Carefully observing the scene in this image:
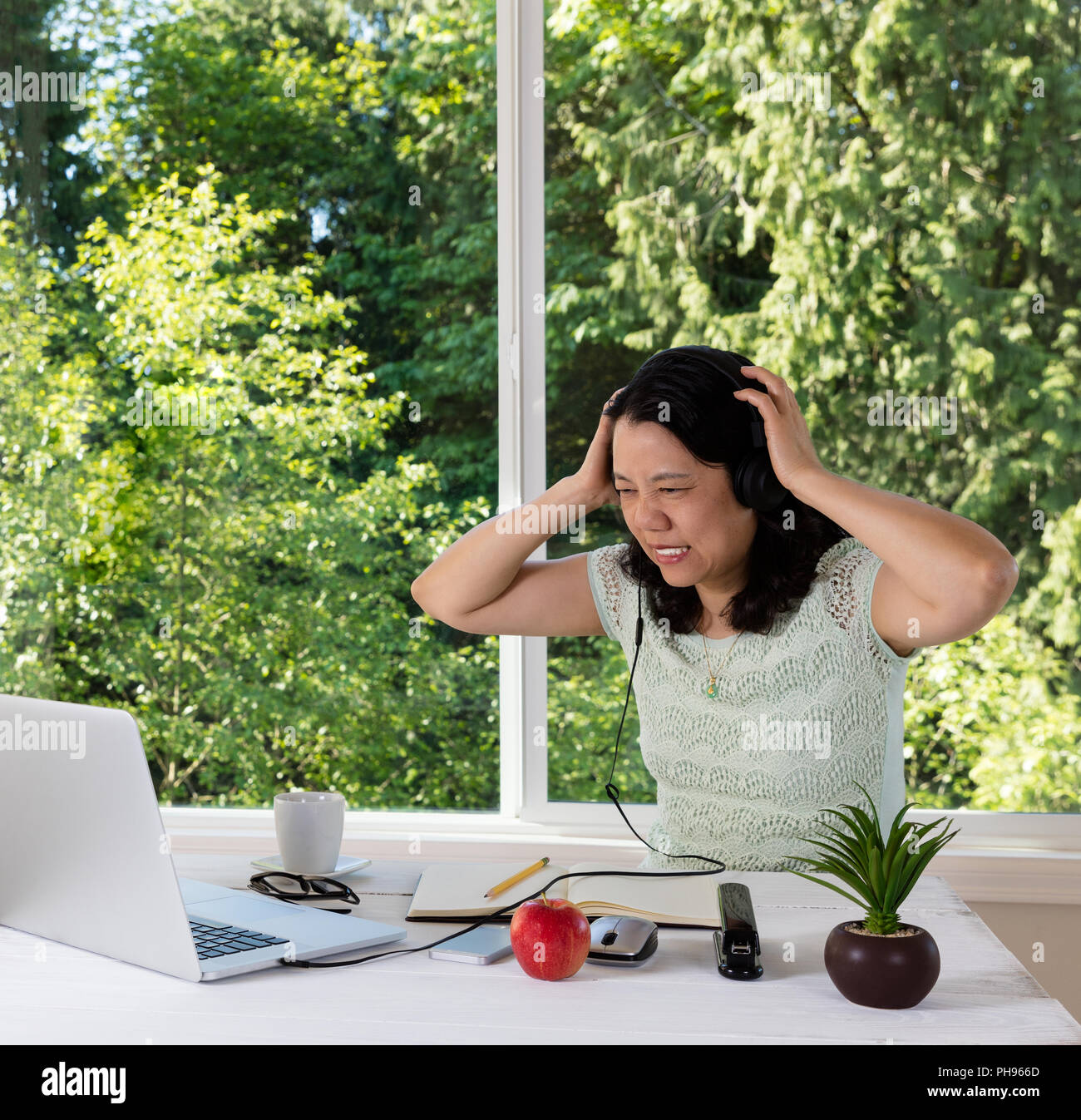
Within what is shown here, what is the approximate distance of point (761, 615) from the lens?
1.56m

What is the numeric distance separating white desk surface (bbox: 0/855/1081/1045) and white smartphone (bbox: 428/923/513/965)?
11mm

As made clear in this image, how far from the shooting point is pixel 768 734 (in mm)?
1517

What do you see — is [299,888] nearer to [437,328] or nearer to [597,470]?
[597,470]

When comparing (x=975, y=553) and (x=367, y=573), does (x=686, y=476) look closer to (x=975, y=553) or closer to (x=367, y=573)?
(x=975, y=553)

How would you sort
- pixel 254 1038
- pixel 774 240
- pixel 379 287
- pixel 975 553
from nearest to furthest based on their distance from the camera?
1. pixel 254 1038
2. pixel 975 553
3. pixel 774 240
4. pixel 379 287

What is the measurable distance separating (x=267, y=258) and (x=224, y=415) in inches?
14.0

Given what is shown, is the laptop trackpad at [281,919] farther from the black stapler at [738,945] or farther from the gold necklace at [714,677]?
the gold necklace at [714,677]

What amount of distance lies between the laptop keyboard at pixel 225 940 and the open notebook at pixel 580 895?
163 millimetres

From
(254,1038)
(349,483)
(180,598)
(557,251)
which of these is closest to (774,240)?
(557,251)

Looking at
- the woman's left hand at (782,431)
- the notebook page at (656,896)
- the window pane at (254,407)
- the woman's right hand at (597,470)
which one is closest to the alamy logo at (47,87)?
the window pane at (254,407)

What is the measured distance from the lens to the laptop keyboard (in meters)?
1.02

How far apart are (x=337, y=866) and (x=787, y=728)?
0.62 m
